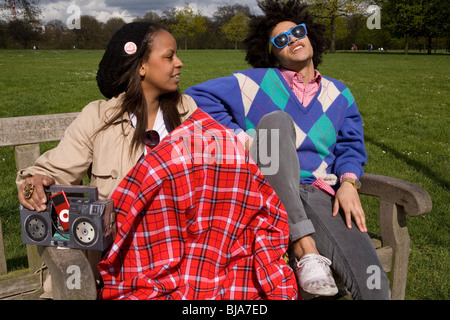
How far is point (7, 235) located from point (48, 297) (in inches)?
70.4

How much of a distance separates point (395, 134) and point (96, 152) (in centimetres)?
605

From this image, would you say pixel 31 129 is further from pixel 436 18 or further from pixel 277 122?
pixel 436 18

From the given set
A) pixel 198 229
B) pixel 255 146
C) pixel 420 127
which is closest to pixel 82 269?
pixel 198 229

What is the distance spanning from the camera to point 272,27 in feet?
10.1

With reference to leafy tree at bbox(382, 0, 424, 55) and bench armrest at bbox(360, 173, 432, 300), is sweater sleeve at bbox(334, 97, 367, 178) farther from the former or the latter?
leafy tree at bbox(382, 0, 424, 55)

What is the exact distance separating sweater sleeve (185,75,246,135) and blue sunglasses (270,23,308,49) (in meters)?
0.39

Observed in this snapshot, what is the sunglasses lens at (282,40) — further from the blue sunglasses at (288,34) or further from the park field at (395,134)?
the park field at (395,134)

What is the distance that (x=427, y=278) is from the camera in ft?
10.7

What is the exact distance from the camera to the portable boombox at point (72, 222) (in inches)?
64.7

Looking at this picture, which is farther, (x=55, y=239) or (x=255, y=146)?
Result: (x=255, y=146)
